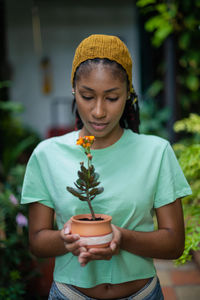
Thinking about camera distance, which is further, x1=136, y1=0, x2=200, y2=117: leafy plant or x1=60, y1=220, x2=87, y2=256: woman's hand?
x1=136, y1=0, x2=200, y2=117: leafy plant

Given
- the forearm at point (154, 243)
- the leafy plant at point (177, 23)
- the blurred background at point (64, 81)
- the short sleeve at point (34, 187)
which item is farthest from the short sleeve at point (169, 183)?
the leafy plant at point (177, 23)

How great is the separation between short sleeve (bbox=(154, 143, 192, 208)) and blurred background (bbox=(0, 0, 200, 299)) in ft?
1.84

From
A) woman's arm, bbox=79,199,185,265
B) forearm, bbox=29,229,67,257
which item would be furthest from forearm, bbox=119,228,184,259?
forearm, bbox=29,229,67,257

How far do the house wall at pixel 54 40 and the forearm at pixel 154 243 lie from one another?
932 centimetres

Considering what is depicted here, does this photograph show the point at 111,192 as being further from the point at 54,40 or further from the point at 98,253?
the point at 54,40

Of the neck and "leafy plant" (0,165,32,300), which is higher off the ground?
the neck

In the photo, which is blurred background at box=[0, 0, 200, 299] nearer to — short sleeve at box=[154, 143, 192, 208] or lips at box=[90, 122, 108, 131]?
short sleeve at box=[154, 143, 192, 208]

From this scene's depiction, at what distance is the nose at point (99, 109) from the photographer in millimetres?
1276

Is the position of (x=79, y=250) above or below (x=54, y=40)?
below

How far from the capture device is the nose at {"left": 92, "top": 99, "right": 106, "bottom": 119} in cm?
128

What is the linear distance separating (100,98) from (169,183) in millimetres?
430

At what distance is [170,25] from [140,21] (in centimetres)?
431

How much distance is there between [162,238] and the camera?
4.27 feet

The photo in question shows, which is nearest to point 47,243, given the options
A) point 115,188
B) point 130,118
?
point 115,188
